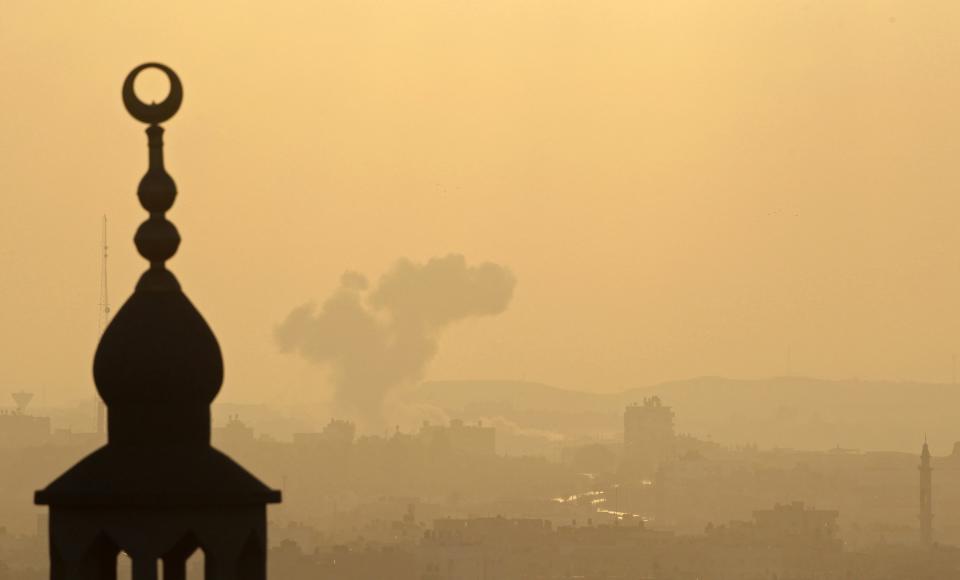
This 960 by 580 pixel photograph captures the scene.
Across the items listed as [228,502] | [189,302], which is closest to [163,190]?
[189,302]

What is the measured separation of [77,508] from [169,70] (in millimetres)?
2536

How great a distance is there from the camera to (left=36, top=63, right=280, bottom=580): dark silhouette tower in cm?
1552

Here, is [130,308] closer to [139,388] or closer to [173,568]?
[139,388]

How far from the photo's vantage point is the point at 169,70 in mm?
15469

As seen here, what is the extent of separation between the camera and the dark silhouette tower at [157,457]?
1552cm

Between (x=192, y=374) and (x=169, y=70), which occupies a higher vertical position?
(x=169, y=70)

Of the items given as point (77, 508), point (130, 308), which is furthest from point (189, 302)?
point (77, 508)

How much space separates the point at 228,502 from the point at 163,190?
1.83 metres

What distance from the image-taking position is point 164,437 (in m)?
15.8

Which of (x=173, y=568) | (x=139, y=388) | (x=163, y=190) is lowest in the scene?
(x=173, y=568)

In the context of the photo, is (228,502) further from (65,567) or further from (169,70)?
(169,70)

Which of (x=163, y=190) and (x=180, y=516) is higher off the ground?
(x=163, y=190)

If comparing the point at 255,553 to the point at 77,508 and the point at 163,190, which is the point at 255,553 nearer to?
the point at 77,508

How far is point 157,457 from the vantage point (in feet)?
51.8
